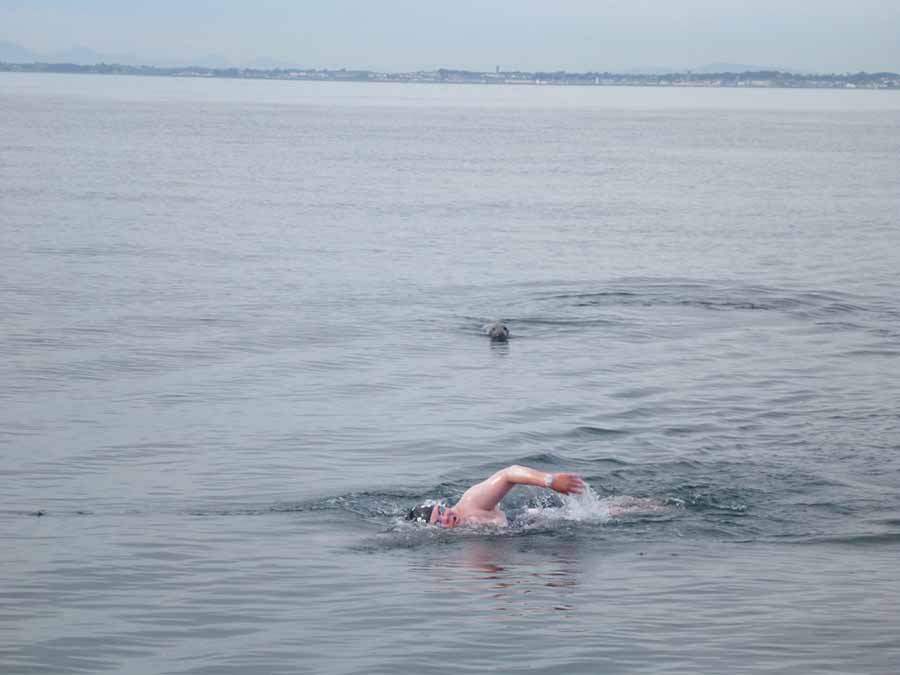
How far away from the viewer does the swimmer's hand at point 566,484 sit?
511 inches

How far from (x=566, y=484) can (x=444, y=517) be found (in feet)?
7.83

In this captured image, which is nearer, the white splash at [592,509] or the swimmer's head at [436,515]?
the swimmer's head at [436,515]

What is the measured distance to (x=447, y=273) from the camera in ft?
125

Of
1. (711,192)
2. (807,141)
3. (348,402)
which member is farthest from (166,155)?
(348,402)

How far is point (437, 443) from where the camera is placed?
19.6m

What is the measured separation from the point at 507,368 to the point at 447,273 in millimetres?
13405

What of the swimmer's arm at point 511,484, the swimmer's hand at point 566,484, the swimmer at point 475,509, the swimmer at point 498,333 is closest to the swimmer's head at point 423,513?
the swimmer at point 475,509

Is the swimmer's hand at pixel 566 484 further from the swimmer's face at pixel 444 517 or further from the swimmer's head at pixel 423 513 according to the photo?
the swimmer's head at pixel 423 513

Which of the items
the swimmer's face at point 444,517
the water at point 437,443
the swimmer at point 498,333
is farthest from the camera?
the swimmer at point 498,333

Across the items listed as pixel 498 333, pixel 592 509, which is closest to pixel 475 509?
pixel 592 509

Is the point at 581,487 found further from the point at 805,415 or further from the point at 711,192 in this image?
the point at 711,192

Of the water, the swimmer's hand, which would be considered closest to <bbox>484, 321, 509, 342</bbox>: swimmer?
the water

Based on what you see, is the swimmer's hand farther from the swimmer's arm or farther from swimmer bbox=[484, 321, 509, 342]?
swimmer bbox=[484, 321, 509, 342]

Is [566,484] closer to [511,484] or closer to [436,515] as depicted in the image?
[511,484]
